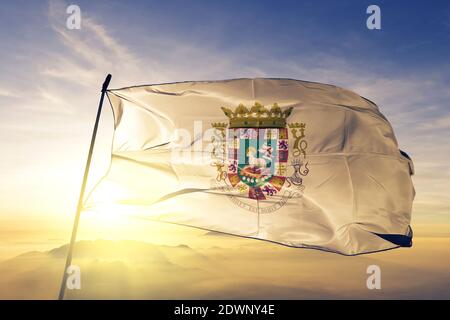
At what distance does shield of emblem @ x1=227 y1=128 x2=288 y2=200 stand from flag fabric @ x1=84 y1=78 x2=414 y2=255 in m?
0.03

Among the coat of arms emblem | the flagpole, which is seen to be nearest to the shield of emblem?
the coat of arms emblem

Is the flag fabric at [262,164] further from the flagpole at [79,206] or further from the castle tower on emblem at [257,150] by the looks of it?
the flagpole at [79,206]

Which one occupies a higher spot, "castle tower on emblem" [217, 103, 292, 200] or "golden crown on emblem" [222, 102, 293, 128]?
"golden crown on emblem" [222, 102, 293, 128]

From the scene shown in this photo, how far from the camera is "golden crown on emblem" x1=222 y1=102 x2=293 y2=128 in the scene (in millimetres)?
13734

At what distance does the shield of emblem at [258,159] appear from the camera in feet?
44.2

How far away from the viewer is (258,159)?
44.4 ft

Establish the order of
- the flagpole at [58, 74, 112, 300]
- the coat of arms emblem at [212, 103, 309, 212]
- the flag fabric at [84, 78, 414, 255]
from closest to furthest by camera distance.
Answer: the flagpole at [58, 74, 112, 300], the flag fabric at [84, 78, 414, 255], the coat of arms emblem at [212, 103, 309, 212]

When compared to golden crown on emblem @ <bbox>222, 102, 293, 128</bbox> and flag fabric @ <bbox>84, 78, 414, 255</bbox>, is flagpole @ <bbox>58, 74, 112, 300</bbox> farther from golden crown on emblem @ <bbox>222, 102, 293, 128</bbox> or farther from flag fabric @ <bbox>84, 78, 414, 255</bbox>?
golden crown on emblem @ <bbox>222, 102, 293, 128</bbox>

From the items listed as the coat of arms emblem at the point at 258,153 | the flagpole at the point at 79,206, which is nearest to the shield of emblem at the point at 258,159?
the coat of arms emblem at the point at 258,153

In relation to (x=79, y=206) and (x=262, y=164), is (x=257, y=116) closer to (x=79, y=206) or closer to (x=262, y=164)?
(x=262, y=164)

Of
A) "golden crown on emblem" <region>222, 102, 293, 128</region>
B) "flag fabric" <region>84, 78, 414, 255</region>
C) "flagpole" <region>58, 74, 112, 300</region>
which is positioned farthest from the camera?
"golden crown on emblem" <region>222, 102, 293, 128</region>
